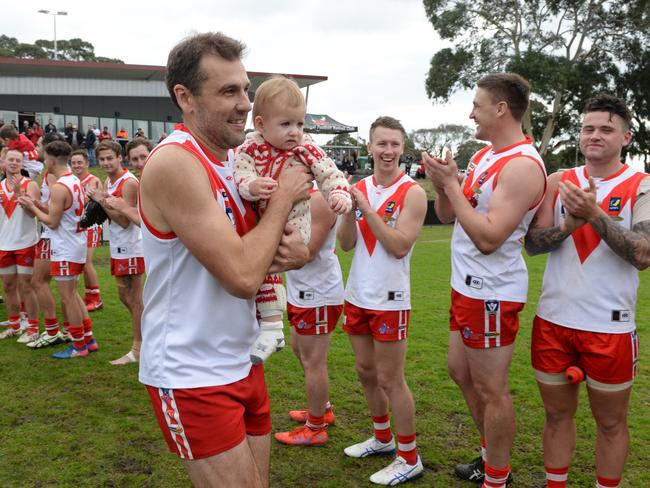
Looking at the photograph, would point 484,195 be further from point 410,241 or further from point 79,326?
point 79,326

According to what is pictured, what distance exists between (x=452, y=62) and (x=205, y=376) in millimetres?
36425

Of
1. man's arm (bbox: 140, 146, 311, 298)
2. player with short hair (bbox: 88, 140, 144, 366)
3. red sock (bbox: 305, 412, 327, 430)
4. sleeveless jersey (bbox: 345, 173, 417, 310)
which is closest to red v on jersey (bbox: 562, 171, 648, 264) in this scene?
sleeveless jersey (bbox: 345, 173, 417, 310)

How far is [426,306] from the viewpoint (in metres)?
9.24

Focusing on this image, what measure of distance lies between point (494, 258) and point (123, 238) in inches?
168

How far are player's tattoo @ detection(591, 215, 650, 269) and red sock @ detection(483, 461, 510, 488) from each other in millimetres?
1499

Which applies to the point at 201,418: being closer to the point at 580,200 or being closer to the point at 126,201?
the point at 580,200

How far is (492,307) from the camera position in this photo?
10.9 feet

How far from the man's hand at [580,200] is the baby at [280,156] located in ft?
4.03

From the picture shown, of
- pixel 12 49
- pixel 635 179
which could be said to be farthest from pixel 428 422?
pixel 12 49

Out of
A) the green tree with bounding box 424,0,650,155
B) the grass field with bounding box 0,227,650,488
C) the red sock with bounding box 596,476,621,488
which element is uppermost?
the green tree with bounding box 424,0,650,155

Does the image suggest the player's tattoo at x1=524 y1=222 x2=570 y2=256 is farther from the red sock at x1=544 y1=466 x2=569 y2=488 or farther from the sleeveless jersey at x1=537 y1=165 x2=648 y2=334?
the red sock at x1=544 y1=466 x2=569 y2=488

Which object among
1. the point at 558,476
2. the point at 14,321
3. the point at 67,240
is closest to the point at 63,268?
the point at 67,240

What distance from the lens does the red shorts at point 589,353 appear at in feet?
10.2

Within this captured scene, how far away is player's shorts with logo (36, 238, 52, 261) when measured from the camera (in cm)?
677
